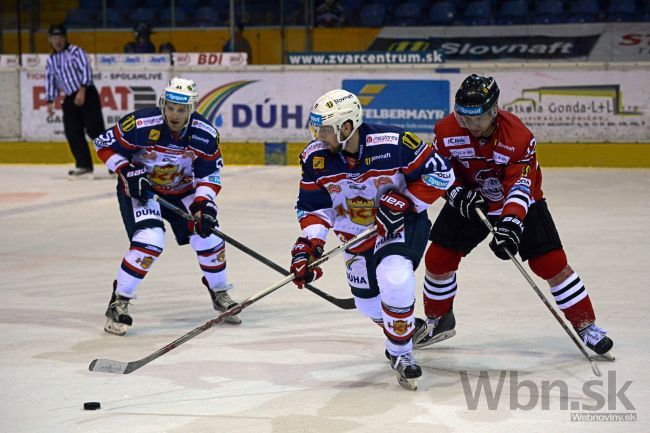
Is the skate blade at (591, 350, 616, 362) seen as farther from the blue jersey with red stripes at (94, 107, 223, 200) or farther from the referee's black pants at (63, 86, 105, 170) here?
the referee's black pants at (63, 86, 105, 170)

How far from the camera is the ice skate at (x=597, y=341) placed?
4246 millimetres

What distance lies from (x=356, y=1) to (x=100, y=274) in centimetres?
828

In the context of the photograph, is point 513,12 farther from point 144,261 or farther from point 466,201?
point 466,201

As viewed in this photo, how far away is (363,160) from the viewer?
3.98 m

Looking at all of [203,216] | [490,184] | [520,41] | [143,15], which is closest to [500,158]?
[490,184]

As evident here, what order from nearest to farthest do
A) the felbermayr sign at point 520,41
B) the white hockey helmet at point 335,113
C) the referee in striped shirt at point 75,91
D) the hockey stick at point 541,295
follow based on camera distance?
1. the white hockey helmet at point 335,113
2. the hockey stick at point 541,295
3. the referee in striped shirt at point 75,91
4. the felbermayr sign at point 520,41

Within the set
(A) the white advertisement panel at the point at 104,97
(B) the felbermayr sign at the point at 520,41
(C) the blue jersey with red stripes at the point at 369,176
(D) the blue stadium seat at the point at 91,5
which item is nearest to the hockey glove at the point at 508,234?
(C) the blue jersey with red stripes at the point at 369,176

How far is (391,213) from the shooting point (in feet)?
12.9

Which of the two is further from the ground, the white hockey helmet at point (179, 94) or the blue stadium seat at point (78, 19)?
the white hockey helmet at point (179, 94)

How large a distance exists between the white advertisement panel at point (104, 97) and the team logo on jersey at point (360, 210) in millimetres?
7729

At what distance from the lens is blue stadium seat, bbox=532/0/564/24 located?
13281mm

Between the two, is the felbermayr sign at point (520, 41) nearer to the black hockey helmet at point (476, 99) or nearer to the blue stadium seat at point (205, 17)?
the blue stadium seat at point (205, 17)

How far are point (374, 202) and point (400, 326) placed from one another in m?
0.47
